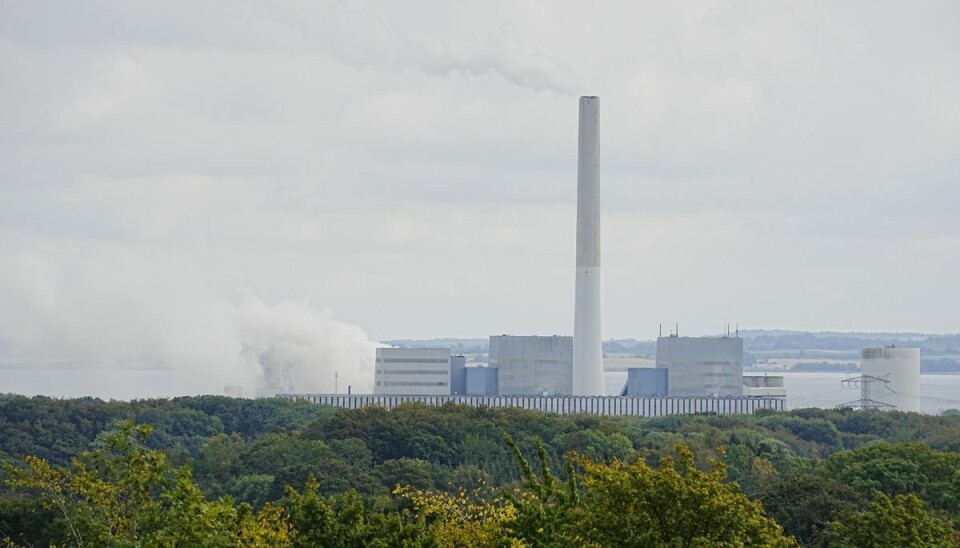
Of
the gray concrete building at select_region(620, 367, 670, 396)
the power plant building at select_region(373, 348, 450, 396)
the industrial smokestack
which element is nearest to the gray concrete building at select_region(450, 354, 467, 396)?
the power plant building at select_region(373, 348, 450, 396)

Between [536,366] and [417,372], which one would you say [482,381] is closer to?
[536,366]

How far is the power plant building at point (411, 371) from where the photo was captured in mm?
153000

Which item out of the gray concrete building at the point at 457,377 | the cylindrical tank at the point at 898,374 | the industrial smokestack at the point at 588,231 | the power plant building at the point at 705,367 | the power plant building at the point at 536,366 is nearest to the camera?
the industrial smokestack at the point at 588,231

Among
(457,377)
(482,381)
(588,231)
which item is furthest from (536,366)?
(588,231)

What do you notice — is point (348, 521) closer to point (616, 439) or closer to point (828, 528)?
point (828, 528)

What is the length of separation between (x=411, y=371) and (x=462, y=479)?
2855 inches

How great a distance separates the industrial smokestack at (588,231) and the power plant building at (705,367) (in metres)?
14.1

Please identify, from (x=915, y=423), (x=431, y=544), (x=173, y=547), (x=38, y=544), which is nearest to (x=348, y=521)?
(x=431, y=544)

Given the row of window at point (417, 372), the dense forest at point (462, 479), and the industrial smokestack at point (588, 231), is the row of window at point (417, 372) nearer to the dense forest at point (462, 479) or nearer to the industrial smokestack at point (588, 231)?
the industrial smokestack at point (588, 231)

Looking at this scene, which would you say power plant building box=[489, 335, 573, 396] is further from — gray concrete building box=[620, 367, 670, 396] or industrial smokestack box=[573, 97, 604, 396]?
industrial smokestack box=[573, 97, 604, 396]

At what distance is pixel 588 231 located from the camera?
136 meters

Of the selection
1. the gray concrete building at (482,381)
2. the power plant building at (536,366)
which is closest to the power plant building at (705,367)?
the power plant building at (536,366)

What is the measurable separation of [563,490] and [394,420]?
62.6 metres

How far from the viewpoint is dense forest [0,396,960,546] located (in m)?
28.6
